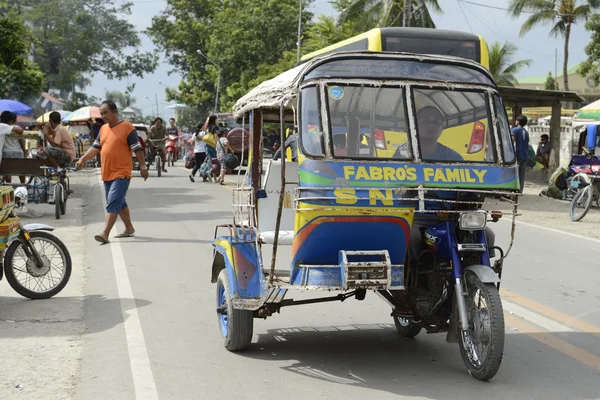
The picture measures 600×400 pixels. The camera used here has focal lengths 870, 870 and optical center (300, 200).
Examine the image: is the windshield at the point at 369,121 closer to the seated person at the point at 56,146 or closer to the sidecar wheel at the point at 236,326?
the sidecar wheel at the point at 236,326

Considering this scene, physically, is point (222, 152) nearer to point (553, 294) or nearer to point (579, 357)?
point (553, 294)

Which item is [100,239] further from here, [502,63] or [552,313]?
[502,63]

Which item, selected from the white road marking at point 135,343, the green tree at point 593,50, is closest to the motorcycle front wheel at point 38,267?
the white road marking at point 135,343

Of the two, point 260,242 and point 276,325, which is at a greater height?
point 260,242

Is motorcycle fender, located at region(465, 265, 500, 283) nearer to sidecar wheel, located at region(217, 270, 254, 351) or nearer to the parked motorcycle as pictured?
sidecar wheel, located at region(217, 270, 254, 351)

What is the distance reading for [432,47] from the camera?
528 inches

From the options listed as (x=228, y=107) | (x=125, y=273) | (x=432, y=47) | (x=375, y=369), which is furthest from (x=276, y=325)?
(x=228, y=107)

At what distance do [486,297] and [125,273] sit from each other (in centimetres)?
562

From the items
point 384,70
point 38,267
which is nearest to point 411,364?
point 384,70

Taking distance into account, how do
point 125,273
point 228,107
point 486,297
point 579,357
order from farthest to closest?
point 228,107
point 125,273
point 579,357
point 486,297

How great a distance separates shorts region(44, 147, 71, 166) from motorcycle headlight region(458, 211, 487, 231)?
37.9 feet

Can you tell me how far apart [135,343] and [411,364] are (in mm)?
2214

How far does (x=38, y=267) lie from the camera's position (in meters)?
8.74

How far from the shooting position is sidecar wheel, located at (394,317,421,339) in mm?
7004
